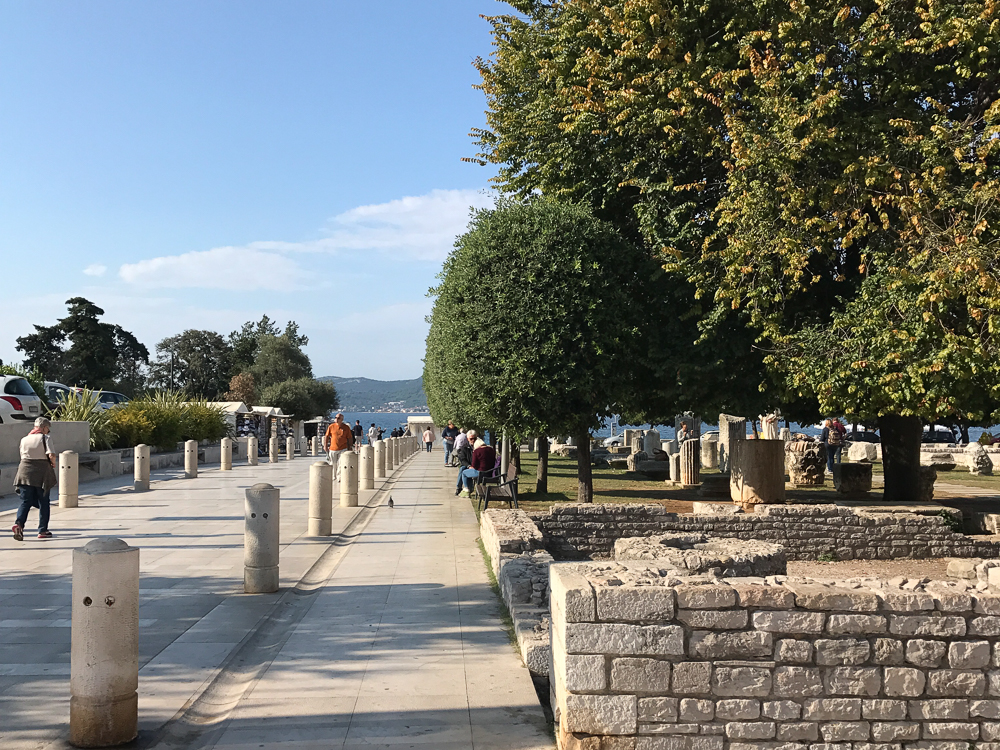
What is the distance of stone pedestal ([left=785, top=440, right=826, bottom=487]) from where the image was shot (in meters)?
24.6

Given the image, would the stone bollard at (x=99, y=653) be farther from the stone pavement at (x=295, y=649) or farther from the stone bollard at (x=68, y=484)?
the stone bollard at (x=68, y=484)

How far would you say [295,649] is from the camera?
6371mm

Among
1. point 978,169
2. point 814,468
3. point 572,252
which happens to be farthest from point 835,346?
point 814,468

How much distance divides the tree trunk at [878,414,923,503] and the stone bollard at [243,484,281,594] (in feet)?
46.7

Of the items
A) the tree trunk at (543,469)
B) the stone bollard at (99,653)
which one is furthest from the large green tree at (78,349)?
the stone bollard at (99,653)

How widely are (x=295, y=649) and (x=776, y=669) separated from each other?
3.71 m

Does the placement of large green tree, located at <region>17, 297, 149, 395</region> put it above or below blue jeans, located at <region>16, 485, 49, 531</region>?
above

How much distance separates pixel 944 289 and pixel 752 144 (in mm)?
3928

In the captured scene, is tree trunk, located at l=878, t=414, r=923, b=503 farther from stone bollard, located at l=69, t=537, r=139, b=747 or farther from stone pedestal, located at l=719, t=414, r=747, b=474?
stone bollard, located at l=69, t=537, r=139, b=747

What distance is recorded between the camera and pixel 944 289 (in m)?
12.5

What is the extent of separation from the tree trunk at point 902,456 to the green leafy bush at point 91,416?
21239 mm

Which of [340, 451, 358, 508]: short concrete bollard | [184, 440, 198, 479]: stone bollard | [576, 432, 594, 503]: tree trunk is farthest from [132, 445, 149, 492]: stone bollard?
[576, 432, 594, 503]: tree trunk

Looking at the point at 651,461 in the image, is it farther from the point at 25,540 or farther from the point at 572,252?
the point at 25,540

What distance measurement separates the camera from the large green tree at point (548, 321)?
16094 mm
